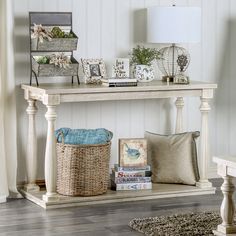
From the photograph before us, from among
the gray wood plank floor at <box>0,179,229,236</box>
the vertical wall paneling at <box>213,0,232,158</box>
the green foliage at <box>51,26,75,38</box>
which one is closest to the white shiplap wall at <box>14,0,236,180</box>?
the vertical wall paneling at <box>213,0,232,158</box>

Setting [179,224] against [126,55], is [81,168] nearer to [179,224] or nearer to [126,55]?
[179,224]

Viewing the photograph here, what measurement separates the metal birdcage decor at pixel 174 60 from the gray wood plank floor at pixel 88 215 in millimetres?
973

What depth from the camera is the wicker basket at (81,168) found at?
5395 millimetres

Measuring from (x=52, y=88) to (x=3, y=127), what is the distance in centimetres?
48

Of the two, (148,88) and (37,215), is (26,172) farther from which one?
(148,88)

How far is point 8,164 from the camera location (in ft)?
18.4

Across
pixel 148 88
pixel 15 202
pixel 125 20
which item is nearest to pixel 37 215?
pixel 15 202

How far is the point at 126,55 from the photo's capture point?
19.8ft

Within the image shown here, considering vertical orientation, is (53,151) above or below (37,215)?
above

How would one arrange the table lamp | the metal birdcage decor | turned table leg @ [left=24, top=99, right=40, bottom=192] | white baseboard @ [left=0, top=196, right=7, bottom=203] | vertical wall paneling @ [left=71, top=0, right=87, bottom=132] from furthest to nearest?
1. the metal birdcage decor
2. vertical wall paneling @ [left=71, top=0, right=87, bottom=132]
3. the table lamp
4. turned table leg @ [left=24, top=99, right=40, bottom=192]
5. white baseboard @ [left=0, top=196, right=7, bottom=203]

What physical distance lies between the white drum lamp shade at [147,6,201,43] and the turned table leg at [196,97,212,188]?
1.58ft

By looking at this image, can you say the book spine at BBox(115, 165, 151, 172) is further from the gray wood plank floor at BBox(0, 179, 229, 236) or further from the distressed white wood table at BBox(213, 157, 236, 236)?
the distressed white wood table at BBox(213, 157, 236, 236)

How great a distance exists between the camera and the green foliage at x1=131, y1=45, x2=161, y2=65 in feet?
19.4

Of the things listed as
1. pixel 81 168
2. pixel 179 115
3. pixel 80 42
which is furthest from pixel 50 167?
pixel 179 115
